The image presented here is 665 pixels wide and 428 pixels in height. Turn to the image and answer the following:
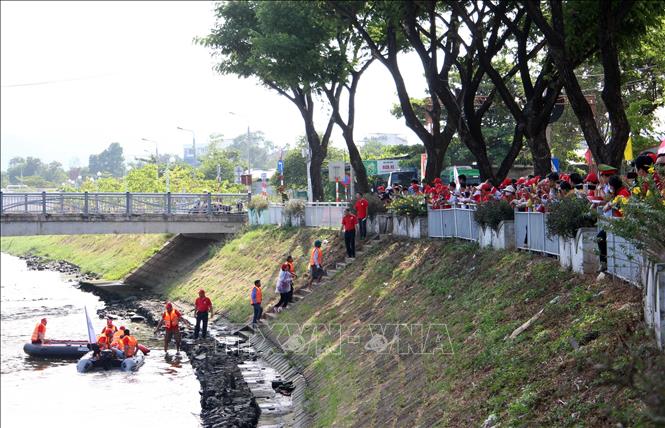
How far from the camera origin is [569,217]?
16875 mm

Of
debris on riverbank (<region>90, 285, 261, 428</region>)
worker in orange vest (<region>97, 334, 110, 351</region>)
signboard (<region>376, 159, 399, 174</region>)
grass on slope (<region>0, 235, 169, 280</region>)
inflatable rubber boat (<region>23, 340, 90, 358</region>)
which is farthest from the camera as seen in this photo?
grass on slope (<region>0, 235, 169, 280</region>)

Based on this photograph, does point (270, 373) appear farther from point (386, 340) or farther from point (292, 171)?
point (292, 171)

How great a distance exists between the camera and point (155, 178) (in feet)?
313

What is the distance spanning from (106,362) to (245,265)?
50.8ft

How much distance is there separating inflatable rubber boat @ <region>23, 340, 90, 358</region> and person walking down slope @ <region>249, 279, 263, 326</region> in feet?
22.3

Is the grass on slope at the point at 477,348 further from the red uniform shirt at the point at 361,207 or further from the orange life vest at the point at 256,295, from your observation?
the red uniform shirt at the point at 361,207

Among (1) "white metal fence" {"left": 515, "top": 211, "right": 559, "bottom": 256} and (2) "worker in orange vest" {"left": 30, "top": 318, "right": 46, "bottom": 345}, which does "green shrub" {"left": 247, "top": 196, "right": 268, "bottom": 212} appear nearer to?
(2) "worker in orange vest" {"left": 30, "top": 318, "right": 46, "bottom": 345}

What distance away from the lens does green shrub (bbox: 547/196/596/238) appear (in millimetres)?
16438

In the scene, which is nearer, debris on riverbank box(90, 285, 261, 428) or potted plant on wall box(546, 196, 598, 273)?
potted plant on wall box(546, 196, 598, 273)

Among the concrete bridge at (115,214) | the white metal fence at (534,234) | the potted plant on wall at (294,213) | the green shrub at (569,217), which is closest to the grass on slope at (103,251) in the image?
the concrete bridge at (115,214)

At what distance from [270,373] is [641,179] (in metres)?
16.6

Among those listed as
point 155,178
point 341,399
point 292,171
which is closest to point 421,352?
point 341,399

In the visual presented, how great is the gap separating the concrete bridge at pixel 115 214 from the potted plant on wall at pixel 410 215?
2281 centimetres

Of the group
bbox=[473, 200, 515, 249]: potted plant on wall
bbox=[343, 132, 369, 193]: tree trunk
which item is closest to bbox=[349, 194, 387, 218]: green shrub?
bbox=[343, 132, 369, 193]: tree trunk
